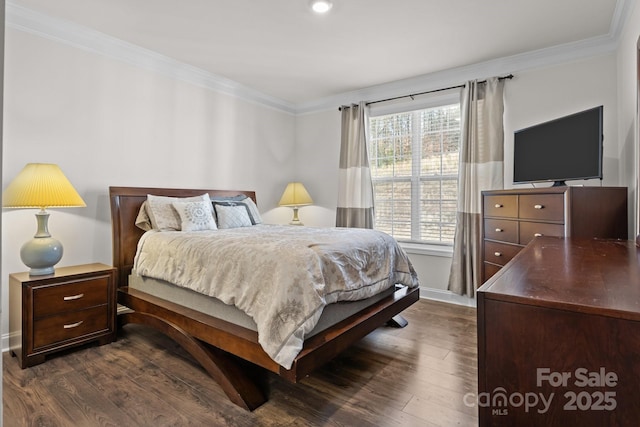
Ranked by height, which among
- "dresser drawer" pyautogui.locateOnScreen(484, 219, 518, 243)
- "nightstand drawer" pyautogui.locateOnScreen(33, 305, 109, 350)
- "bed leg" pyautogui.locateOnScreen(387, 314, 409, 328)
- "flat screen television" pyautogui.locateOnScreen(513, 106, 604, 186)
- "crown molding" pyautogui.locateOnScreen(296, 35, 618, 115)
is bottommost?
"bed leg" pyautogui.locateOnScreen(387, 314, 409, 328)

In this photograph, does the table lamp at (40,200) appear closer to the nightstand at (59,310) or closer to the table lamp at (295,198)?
the nightstand at (59,310)

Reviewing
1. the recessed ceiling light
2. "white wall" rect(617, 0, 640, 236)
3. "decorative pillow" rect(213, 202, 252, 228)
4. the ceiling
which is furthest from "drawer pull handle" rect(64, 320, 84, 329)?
"white wall" rect(617, 0, 640, 236)

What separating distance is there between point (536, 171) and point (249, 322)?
2.54m

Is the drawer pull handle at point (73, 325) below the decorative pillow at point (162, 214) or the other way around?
below

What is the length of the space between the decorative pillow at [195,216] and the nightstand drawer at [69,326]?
0.88 m

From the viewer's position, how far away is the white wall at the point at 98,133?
101 inches

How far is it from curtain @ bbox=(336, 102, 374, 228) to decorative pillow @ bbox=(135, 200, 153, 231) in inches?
87.7

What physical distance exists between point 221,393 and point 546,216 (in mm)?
2423

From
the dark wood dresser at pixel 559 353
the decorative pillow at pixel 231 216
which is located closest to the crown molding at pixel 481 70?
the decorative pillow at pixel 231 216

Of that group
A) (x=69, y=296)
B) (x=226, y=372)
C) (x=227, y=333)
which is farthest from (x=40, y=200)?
(x=226, y=372)

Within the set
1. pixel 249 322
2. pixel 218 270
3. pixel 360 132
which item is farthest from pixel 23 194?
pixel 360 132

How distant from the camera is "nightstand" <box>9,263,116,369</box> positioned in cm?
226

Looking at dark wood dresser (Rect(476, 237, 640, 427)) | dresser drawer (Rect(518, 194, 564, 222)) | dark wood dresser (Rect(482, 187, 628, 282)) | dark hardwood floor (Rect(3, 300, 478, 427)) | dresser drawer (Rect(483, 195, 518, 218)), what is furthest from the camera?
dresser drawer (Rect(483, 195, 518, 218))

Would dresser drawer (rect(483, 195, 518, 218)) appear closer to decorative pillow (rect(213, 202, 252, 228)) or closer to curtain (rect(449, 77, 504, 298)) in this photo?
curtain (rect(449, 77, 504, 298))
